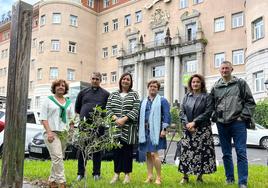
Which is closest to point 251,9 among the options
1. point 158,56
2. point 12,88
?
point 158,56

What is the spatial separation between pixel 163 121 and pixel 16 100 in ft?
10.3

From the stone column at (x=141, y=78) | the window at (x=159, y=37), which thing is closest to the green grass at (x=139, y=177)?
the stone column at (x=141, y=78)

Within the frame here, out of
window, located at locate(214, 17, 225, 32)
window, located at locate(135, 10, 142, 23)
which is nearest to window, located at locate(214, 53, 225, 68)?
window, located at locate(214, 17, 225, 32)

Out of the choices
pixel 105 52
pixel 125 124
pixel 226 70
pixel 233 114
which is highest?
pixel 105 52

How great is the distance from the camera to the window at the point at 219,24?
33.6m

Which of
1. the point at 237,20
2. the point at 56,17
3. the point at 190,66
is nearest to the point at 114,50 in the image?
the point at 56,17

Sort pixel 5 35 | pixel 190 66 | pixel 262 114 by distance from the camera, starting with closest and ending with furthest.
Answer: pixel 262 114 → pixel 190 66 → pixel 5 35

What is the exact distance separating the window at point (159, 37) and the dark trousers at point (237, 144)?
105 feet

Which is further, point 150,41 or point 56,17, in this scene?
point 56,17

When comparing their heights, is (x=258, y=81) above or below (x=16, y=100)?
above

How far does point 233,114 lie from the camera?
19.2 feet

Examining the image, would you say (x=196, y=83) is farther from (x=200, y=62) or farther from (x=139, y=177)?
(x=200, y=62)

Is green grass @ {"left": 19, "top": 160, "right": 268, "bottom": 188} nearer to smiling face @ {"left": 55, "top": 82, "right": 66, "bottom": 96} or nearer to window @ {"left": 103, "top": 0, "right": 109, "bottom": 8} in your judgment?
smiling face @ {"left": 55, "top": 82, "right": 66, "bottom": 96}

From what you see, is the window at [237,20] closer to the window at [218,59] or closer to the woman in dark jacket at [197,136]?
the window at [218,59]
